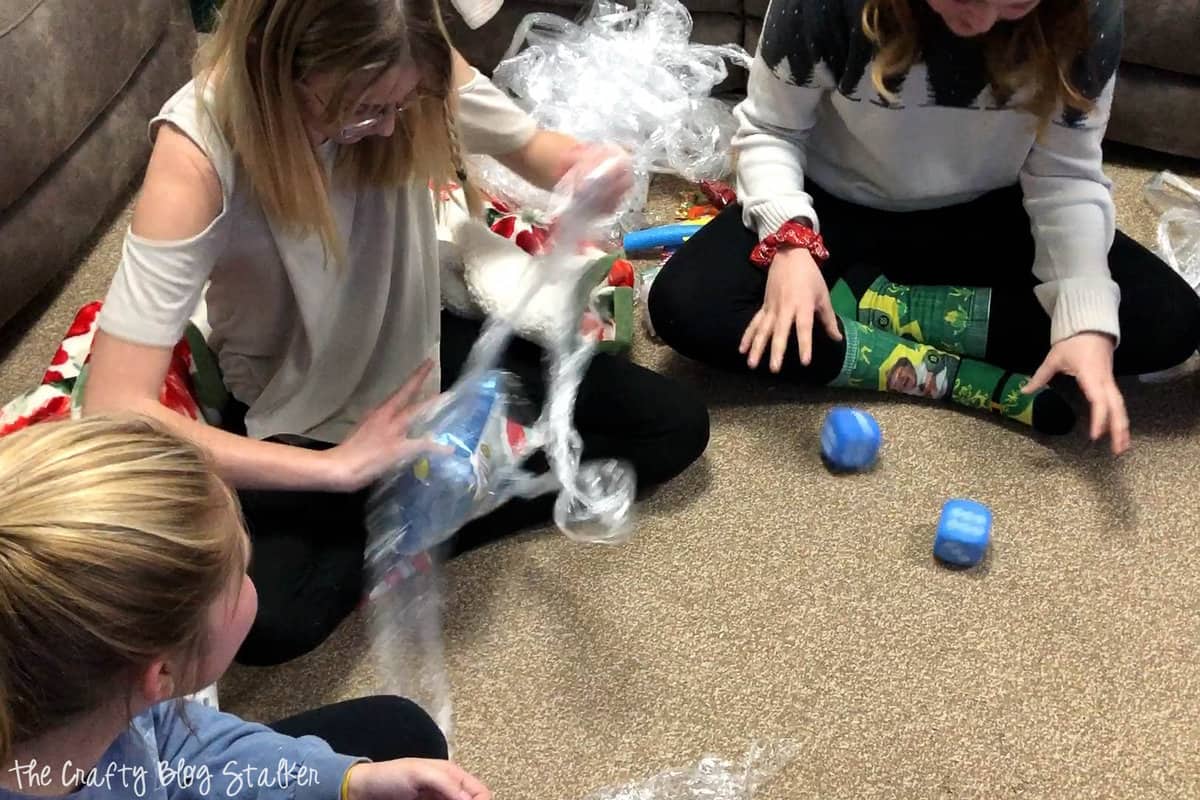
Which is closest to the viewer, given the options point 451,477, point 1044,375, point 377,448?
point 377,448

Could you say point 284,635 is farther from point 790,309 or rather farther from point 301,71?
point 790,309

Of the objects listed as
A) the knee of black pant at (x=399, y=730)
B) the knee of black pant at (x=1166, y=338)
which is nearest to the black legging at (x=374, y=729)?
the knee of black pant at (x=399, y=730)

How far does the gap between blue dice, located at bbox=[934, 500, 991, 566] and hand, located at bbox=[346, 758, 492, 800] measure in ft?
2.05

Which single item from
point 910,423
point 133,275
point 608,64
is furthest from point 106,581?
point 608,64

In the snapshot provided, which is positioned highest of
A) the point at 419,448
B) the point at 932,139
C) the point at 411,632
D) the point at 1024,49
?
the point at 1024,49

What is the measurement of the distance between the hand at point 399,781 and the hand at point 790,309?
0.64 m

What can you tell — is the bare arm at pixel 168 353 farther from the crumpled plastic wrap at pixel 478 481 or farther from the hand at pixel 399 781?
the hand at pixel 399 781

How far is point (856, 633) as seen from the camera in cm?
111

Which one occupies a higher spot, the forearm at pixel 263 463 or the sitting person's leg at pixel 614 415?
the forearm at pixel 263 463

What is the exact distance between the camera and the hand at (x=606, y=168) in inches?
42.7

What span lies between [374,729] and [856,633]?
20.0 inches

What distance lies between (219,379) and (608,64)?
0.86 metres

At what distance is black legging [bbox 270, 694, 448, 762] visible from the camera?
0.85m

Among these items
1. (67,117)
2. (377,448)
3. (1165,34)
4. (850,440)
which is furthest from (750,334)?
(67,117)
